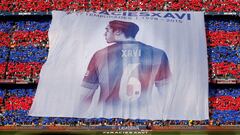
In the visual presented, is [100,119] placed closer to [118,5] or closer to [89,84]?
[89,84]

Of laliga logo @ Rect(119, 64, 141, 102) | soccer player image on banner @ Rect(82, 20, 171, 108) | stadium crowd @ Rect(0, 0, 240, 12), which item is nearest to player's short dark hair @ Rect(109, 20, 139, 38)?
soccer player image on banner @ Rect(82, 20, 171, 108)

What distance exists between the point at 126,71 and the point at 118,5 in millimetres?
11672

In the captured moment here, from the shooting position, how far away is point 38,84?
41594mm

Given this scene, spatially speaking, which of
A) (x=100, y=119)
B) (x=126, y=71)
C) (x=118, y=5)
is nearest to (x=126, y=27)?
(x=126, y=71)

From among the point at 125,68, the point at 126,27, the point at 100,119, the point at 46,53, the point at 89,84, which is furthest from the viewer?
the point at 46,53

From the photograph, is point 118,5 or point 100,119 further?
point 118,5

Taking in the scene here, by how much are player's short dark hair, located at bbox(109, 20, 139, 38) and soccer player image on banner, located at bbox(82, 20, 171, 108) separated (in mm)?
510

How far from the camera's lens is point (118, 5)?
49.3 meters

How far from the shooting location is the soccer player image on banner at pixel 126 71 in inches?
1592

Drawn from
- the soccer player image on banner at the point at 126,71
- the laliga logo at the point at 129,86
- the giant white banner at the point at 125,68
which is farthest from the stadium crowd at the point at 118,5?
the laliga logo at the point at 129,86

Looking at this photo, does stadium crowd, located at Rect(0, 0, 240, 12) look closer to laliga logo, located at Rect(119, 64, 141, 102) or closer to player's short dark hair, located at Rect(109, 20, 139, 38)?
player's short dark hair, located at Rect(109, 20, 139, 38)

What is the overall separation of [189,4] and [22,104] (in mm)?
23735

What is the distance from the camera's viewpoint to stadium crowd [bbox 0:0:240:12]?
4844 centimetres

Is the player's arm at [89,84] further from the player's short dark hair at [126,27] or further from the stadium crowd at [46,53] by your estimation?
the player's short dark hair at [126,27]
